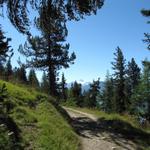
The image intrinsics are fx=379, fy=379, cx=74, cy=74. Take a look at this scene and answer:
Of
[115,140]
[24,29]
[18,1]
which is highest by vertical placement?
[18,1]

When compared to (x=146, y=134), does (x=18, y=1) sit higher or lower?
higher

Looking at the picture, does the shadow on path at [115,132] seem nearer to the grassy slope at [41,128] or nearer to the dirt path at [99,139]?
the dirt path at [99,139]

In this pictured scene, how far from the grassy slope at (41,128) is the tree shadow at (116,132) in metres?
1.76

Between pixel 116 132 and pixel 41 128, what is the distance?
5406 mm

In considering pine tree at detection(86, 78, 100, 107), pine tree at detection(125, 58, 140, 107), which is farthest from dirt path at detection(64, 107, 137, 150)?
pine tree at detection(86, 78, 100, 107)

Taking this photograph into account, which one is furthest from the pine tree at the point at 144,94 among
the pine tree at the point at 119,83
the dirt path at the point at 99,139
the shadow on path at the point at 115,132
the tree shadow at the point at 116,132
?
the dirt path at the point at 99,139

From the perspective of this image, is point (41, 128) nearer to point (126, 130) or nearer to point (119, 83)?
point (126, 130)

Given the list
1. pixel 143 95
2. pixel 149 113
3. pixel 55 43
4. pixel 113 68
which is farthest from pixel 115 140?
pixel 113 68

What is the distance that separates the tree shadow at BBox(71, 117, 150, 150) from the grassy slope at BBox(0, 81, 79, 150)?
176 centimetres

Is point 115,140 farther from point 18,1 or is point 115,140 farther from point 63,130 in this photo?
point 18,1

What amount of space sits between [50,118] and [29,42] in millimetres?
24062

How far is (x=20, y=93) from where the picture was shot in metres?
20.8

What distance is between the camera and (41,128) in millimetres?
15328

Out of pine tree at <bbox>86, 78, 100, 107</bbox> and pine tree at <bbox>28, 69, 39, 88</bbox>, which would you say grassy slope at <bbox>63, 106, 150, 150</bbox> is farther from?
pine tree at <bbox>86, 78, 100, 107</bbox>
